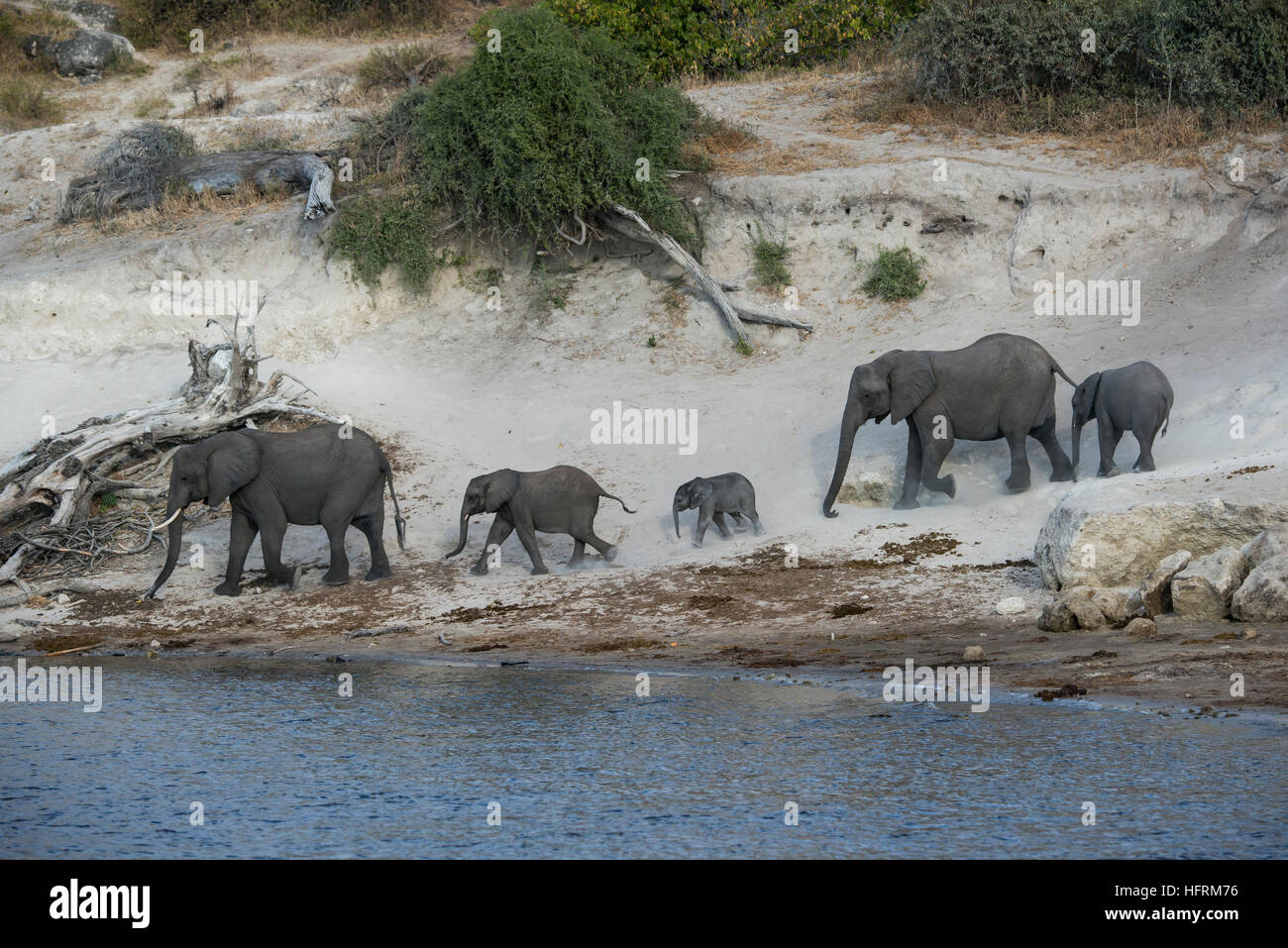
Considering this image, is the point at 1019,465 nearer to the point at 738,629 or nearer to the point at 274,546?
the point at 738,629

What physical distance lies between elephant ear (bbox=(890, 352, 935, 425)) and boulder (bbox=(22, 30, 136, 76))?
23012mm

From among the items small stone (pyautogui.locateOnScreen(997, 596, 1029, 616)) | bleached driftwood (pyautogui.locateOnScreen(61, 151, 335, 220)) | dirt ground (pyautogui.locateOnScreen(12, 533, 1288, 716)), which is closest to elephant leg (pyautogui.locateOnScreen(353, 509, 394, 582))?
dirt ground (pyautogui.locateOnScreen(12, 533, 1288, 716))

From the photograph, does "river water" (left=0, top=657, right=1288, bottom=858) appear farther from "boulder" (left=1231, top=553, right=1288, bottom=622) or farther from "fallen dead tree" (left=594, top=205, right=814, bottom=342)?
"fallen dead tree" (left=594, top=205, right=814, bottom=342)

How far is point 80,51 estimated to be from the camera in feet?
102

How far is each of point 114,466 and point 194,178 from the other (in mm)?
7734

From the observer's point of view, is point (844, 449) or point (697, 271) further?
point (697, 271)

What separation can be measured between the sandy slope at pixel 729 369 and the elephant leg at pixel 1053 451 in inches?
8.4

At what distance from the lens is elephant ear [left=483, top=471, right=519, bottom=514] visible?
13.7 metres

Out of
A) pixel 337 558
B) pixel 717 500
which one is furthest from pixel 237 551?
pixel 717 500

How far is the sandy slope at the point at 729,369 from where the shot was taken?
1240 centimetres

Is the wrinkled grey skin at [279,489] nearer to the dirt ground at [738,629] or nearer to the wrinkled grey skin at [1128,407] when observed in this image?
the dirt ground at [738,629]

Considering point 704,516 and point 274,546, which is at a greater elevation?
point 704,516

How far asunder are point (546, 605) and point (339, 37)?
76.6 feet
